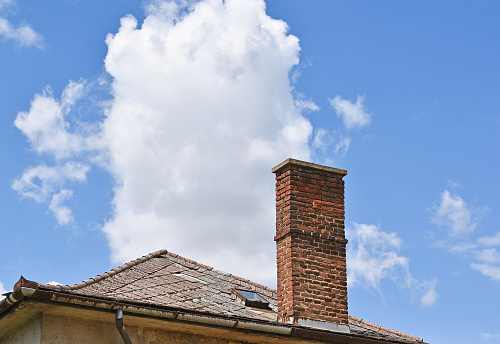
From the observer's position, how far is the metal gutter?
7.73m

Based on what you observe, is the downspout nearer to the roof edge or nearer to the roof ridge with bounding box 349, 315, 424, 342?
the roof edge

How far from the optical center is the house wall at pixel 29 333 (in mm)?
8289

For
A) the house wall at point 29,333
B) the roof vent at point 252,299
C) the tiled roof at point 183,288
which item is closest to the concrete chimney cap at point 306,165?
the roof vent at point 252,299

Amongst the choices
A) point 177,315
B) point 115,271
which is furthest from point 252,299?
point 177,315

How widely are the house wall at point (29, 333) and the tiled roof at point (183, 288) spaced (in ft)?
2.19

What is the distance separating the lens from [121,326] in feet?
27.3

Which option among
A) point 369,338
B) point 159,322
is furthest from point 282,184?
point 159,322

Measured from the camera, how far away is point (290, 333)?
9531 millimetres

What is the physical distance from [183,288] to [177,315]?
2.32m

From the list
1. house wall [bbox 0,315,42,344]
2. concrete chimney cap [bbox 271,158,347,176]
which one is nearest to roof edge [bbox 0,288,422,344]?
house wall [bbox 0,315,42,344]

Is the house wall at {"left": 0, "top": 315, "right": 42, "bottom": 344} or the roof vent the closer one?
the house wall at {"left": 0, "top": 315, "right": 42, "bottom": 344}

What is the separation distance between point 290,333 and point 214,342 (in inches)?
38.0

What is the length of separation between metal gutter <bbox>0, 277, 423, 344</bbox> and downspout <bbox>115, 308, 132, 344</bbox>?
0.01m

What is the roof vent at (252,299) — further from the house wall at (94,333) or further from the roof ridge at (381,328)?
the house wall at (94,333)
